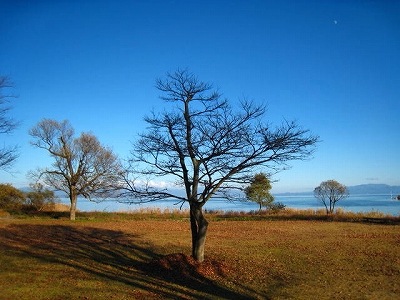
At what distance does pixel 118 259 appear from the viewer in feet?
49.4

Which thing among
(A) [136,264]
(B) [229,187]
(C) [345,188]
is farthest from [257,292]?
(C) [345,188]

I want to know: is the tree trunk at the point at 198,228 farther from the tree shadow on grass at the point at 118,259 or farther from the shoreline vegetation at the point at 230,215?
the shoreline vegetation at the point at 230,215

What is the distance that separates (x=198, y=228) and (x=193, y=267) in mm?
1415

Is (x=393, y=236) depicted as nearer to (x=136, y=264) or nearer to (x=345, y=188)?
(x=136, y=264)

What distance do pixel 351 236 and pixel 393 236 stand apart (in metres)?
2.40

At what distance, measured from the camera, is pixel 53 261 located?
13.9m

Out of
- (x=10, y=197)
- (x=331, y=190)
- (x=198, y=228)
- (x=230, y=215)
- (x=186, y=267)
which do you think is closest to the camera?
(x=186, y=267)

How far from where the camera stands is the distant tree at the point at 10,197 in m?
37.0

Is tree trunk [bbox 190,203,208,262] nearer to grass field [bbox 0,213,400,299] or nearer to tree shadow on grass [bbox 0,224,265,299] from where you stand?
grass field [bbox 0,213,400,299]

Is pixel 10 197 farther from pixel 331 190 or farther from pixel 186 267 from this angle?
pixel 331 190

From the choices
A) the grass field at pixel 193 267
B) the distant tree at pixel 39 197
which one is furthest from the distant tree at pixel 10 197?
the grass field at pixel 193 267

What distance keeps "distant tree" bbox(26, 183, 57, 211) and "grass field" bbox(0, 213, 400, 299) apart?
19.1 metres

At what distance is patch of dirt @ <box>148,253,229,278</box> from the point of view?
12766 millimetres

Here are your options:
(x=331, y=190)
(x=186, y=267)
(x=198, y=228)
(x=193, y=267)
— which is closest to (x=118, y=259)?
(x=186, y=267)
